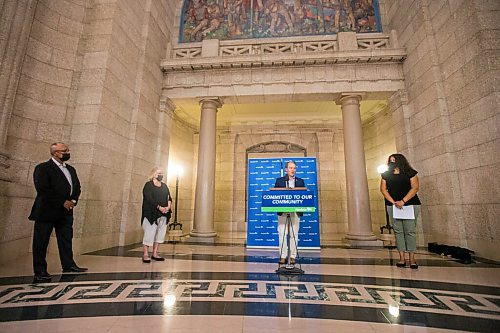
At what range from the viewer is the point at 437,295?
2.37m

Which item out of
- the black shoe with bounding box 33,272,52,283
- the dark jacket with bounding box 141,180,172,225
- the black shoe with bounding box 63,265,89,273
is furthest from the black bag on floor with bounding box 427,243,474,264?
the black shoe with bounding box 33,272,52,283

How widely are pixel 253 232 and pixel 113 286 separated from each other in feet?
12.8

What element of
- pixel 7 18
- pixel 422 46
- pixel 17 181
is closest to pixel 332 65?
pixel 422 46

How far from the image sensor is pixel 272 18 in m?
8.14

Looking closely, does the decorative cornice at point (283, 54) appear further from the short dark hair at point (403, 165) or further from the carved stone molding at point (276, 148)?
the short dark hair at point (403, 165)

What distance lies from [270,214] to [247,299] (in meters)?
4.02

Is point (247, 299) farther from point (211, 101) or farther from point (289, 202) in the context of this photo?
point (211, 101)

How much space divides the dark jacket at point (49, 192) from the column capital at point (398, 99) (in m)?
7.98

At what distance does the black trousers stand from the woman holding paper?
480 cm

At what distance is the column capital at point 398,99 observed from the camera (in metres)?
6.64

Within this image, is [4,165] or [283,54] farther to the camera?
[283,54]

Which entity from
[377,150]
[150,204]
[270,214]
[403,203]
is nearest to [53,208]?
[150,204]

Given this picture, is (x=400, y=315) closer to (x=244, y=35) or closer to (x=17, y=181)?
(x=17, y=181)

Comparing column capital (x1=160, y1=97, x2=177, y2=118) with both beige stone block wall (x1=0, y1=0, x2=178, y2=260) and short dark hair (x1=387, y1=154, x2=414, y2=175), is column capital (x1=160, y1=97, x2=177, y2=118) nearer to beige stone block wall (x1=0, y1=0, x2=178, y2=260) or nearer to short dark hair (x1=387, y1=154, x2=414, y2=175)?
beige stone block wall (x1=0, y1=0, x2=178, y2=260)
